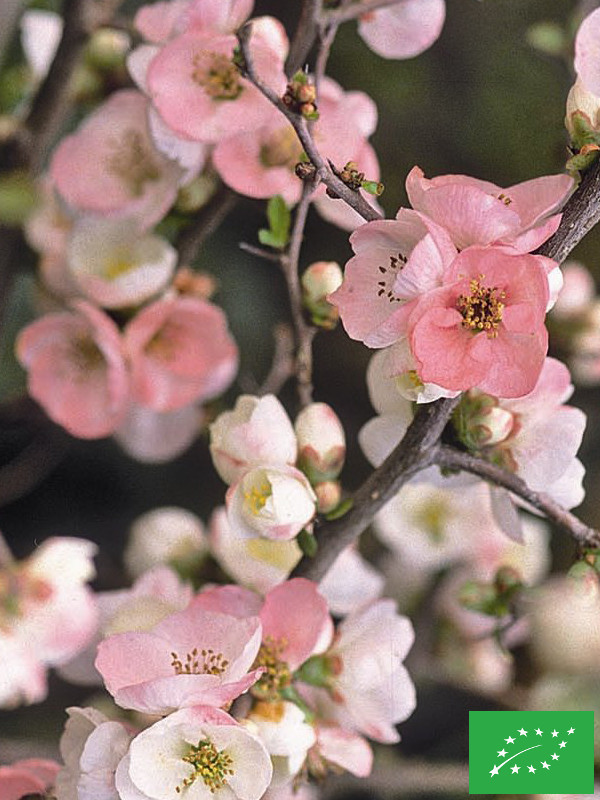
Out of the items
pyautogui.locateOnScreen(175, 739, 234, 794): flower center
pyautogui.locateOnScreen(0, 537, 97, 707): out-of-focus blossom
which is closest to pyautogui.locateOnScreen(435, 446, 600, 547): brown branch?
pyautogui.locateOnScreen(175, 739, 234, 794): flower center

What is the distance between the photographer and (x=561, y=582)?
0.58 meters

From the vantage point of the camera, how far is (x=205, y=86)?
0.43m

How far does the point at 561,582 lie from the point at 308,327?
0.81 ft

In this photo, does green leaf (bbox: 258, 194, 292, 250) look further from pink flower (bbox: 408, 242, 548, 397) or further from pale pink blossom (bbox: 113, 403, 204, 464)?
pale pink blossom (bbox: 113, 403, 204, 464)

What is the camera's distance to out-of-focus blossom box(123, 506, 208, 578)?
54 cm

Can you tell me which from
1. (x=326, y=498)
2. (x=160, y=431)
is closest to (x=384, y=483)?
(x=326, y=498)

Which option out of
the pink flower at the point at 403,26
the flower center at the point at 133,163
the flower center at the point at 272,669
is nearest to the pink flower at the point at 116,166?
the flower center at the point at 133,163

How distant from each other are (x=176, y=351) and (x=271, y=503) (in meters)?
0.19

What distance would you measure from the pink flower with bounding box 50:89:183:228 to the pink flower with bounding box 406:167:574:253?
0.66 ft

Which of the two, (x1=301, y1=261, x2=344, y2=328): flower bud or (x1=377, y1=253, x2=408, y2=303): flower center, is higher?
(x1=377, y1=253, x2=408, y2=303): flower center

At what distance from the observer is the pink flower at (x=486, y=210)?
296mm

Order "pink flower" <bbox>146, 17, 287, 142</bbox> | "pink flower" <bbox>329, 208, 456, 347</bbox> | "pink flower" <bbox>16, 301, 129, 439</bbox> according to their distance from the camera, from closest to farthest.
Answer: "pink flower" <bbox>329, 208, 456, 347</bbox>, "pink flower" <bbox>146, 17, 287, 142</bbox>, "pink flower" <bbox>16, 301, 129, 439</bbox>

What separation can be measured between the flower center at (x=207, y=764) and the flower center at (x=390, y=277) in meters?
0.15

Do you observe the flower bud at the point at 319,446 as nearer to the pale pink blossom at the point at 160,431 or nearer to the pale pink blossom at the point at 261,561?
the pale pink blossom at the point at 261,561
